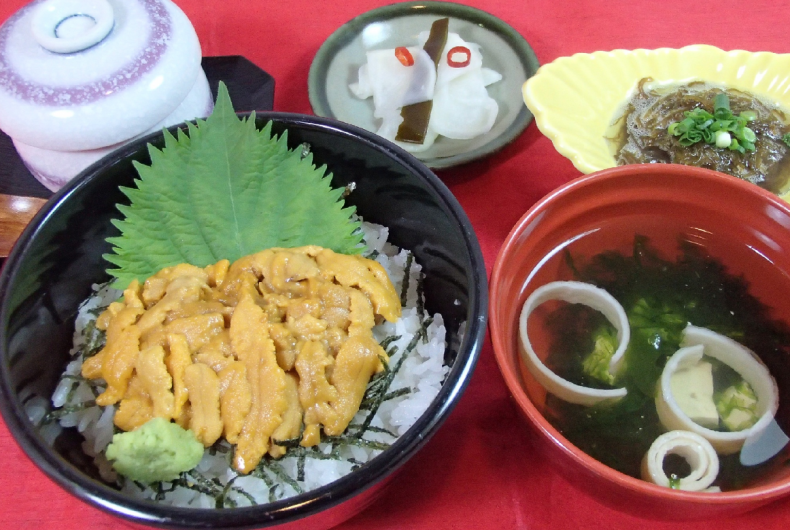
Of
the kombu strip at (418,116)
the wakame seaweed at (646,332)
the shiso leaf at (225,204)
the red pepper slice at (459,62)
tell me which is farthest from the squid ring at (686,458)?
the red pepper slice at (459,62)

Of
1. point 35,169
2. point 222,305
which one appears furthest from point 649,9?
point 35,169

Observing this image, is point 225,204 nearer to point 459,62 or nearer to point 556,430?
point 556,430

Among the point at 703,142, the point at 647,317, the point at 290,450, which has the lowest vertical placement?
the point at 290,450

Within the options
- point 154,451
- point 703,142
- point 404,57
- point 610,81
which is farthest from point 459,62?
point 154,451

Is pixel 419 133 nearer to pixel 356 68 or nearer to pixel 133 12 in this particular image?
pixel 356 68

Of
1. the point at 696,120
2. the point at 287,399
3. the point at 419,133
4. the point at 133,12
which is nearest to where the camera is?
the point at 287,399

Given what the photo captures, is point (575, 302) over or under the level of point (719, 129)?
under

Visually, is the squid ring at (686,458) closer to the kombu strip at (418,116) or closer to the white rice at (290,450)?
the white rice at (290,450)
